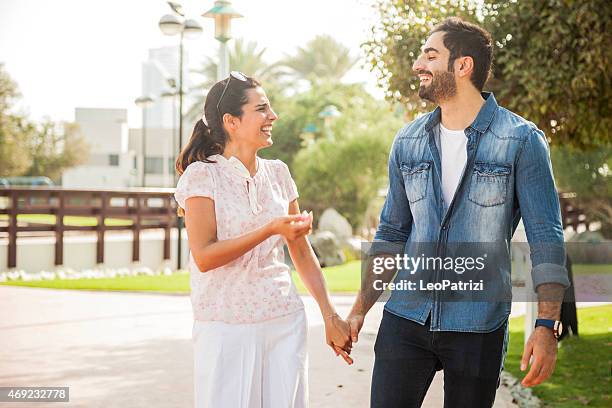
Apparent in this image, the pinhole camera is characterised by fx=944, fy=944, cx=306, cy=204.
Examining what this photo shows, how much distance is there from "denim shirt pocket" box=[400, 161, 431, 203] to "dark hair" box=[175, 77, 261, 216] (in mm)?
712

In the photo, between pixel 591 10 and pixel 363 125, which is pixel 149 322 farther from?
pixel 363 125

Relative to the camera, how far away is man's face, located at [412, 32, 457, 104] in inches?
134

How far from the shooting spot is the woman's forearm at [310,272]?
3.71 metres

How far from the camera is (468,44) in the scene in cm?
→ 341

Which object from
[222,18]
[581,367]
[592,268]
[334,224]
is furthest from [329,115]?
[581,367]

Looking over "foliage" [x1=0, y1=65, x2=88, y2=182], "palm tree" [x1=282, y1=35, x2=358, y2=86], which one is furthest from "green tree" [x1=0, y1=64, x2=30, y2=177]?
"palm tree" [x1=282, y1=35, x2=358, y2=86]

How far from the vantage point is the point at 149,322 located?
11.6m

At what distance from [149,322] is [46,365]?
3.05m

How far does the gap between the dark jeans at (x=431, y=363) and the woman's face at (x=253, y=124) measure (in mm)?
853

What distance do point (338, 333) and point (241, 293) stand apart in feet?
1.45

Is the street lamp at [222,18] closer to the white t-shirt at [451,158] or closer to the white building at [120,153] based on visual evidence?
the white t-shirt at [451,158]

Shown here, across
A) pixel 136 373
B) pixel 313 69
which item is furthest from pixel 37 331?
pixel 313 69

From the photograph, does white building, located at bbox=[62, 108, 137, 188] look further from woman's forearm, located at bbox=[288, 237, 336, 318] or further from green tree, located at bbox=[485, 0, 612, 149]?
woman's forearm, located at bbox=[288, 237, 336, 318]

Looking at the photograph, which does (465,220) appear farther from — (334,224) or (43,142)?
(43,142)
